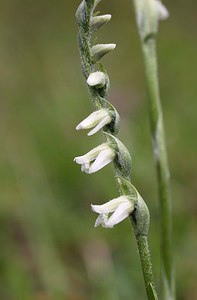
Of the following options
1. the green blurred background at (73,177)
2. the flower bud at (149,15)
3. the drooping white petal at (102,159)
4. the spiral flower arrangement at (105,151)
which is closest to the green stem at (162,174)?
the flower bud at (149,15)

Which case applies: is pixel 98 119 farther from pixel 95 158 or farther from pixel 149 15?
pixel 149 15

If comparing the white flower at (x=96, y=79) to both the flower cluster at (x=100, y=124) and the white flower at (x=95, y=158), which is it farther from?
the white flower at (x=95, y=158)

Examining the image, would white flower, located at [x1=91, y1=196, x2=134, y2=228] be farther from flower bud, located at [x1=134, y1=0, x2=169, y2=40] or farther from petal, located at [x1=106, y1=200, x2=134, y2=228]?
flower bud, located at [x1=134, y1=0, x2=169, y2=40]

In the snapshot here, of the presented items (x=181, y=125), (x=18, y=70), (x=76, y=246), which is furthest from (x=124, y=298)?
(x=18, y=70)

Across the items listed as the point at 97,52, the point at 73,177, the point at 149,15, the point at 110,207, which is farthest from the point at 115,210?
the point at 73,177

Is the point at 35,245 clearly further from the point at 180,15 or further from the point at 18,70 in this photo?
the point at 180,15
